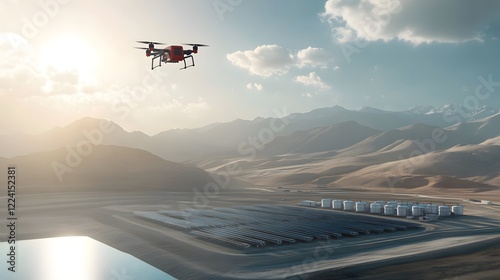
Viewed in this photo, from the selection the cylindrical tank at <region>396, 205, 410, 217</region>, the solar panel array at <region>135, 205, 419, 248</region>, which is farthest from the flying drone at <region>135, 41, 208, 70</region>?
the cylindrical tank at <region>396, 205, 410, 217</region>

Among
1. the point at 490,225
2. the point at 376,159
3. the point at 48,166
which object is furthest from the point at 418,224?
the point at 376,159

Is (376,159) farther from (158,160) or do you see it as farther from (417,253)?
(417,253)

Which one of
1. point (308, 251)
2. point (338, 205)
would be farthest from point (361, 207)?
point (308, 251)

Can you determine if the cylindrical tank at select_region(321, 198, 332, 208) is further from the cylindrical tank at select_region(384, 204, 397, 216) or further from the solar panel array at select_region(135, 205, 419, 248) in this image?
the cylindrical tank at select_region(384, 204, 397, 216)

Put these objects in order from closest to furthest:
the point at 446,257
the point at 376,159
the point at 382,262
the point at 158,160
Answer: the point at 382,262
the point at 446,257
the point at 158,160
the point at 376,159

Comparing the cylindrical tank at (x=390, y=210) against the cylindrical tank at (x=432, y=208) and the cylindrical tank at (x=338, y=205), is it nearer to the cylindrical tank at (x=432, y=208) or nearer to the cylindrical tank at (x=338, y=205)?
the cylindrical tank at (x=432, y=208)

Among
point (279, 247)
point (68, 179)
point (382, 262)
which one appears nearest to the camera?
point (382, 262)

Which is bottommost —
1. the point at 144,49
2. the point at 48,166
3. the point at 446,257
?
the point at 446,257

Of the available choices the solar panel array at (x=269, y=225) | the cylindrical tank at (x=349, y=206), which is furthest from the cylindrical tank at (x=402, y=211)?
the cylindrical tank at (x=349, y=206)

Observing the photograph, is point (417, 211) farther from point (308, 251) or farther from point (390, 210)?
point (308, 251)
